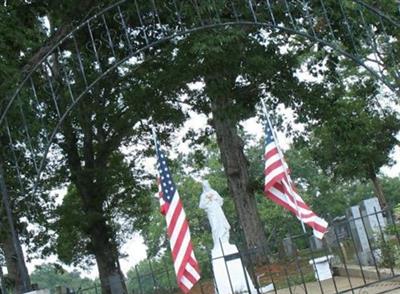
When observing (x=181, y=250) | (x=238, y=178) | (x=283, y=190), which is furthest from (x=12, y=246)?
(x=283, y=190)

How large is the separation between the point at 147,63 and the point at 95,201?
23.7 feet

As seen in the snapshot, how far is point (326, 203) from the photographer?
2363 inches

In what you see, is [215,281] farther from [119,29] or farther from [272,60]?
[272,60]

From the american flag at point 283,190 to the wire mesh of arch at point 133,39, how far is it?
252cm

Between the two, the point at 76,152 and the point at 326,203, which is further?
the point at 326,203

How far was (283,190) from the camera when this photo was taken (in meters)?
12.3

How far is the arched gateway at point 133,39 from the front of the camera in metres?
9.35

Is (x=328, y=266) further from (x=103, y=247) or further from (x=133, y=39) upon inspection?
(x=103, y=247)

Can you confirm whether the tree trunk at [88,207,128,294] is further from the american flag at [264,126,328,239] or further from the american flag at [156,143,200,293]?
the american flag at [156,143,200,293]

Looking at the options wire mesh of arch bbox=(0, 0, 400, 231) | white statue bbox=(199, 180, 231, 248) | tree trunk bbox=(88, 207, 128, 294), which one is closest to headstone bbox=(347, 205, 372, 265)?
white statue bbox=(199, 180, 231, 248)

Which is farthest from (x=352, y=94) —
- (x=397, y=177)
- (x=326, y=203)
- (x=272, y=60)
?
(x=397, y=177)

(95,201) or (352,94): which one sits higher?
(352,94)

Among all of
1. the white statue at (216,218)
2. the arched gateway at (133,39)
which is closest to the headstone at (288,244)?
the white statue at (216,218)

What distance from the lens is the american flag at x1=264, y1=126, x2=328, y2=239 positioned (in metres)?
11.7
